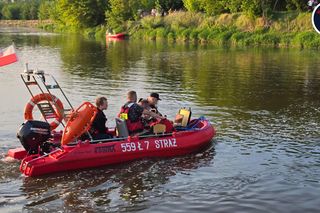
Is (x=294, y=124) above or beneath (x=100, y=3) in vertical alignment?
beneath

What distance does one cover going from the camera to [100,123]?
36.2 ft

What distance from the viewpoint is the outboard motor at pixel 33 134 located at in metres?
10.4

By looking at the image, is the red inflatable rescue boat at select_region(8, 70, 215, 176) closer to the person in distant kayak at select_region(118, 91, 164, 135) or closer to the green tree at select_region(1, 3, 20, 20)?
the person in distant kayak at select_region(118, 91, 164, 135)

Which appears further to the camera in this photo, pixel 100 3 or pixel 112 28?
pixel 100 3

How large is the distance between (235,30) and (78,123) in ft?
127

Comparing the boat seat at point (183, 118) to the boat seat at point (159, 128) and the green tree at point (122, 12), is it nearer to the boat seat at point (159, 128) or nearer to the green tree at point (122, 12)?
the boat seat at point (159, 128)

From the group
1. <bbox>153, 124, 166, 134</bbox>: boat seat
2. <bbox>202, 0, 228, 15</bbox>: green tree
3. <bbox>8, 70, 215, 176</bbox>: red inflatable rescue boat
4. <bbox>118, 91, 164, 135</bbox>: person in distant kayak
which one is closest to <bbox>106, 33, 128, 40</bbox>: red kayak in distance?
<bbox>202, 0, 228, 15</bbox>: green tree

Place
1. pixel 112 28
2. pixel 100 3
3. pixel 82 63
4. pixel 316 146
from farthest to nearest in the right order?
pixel 100 3 → pixel 112 28 → pixel 82 63 → pixel 316 146

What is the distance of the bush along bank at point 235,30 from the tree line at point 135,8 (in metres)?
0.95

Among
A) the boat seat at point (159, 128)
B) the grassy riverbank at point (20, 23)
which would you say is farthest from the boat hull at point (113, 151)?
the grassy riverbank at point (20, 23)

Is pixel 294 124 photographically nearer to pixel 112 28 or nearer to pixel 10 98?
pixel 10 98

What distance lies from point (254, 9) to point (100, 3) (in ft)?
104

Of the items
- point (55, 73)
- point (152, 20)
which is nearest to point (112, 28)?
point (152, 20)

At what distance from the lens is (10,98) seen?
19078 millimetres
